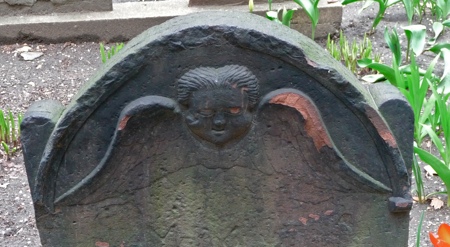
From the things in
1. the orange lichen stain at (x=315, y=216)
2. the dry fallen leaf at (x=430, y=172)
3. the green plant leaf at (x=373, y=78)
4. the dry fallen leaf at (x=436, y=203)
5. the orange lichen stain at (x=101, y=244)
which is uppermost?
the green plant leaf at (x=373, y=78)

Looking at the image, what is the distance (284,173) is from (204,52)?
40 cm

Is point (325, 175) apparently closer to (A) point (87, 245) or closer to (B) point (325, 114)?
(B) point (325, 114)

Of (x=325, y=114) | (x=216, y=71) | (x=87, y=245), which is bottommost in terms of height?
(x=87, y=245)

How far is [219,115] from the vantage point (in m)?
1.80

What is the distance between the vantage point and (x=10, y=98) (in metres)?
3.95

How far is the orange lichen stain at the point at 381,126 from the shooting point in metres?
1.80

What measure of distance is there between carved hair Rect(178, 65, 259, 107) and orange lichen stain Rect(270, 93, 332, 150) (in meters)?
0.09

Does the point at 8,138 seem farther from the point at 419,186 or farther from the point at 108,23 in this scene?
the point at 419,186

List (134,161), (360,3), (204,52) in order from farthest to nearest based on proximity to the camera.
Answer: (360,3) → (134,161) → (204,52)

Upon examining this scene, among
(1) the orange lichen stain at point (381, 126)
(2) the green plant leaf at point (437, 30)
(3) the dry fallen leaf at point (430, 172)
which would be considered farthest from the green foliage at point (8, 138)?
(2) the green plant leaf at point (437, 30)

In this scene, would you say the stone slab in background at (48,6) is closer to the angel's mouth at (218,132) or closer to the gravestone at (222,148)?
the gravestone at (222,148)

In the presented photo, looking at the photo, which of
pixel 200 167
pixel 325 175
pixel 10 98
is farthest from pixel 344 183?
pixel 10 98

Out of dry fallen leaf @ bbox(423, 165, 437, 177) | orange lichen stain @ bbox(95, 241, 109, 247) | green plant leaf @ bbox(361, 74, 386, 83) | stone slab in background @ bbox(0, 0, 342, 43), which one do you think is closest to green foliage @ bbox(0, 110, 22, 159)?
stone slab in background @ bbox(0, 0, 342, 43)

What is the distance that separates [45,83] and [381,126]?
8.86 ft
